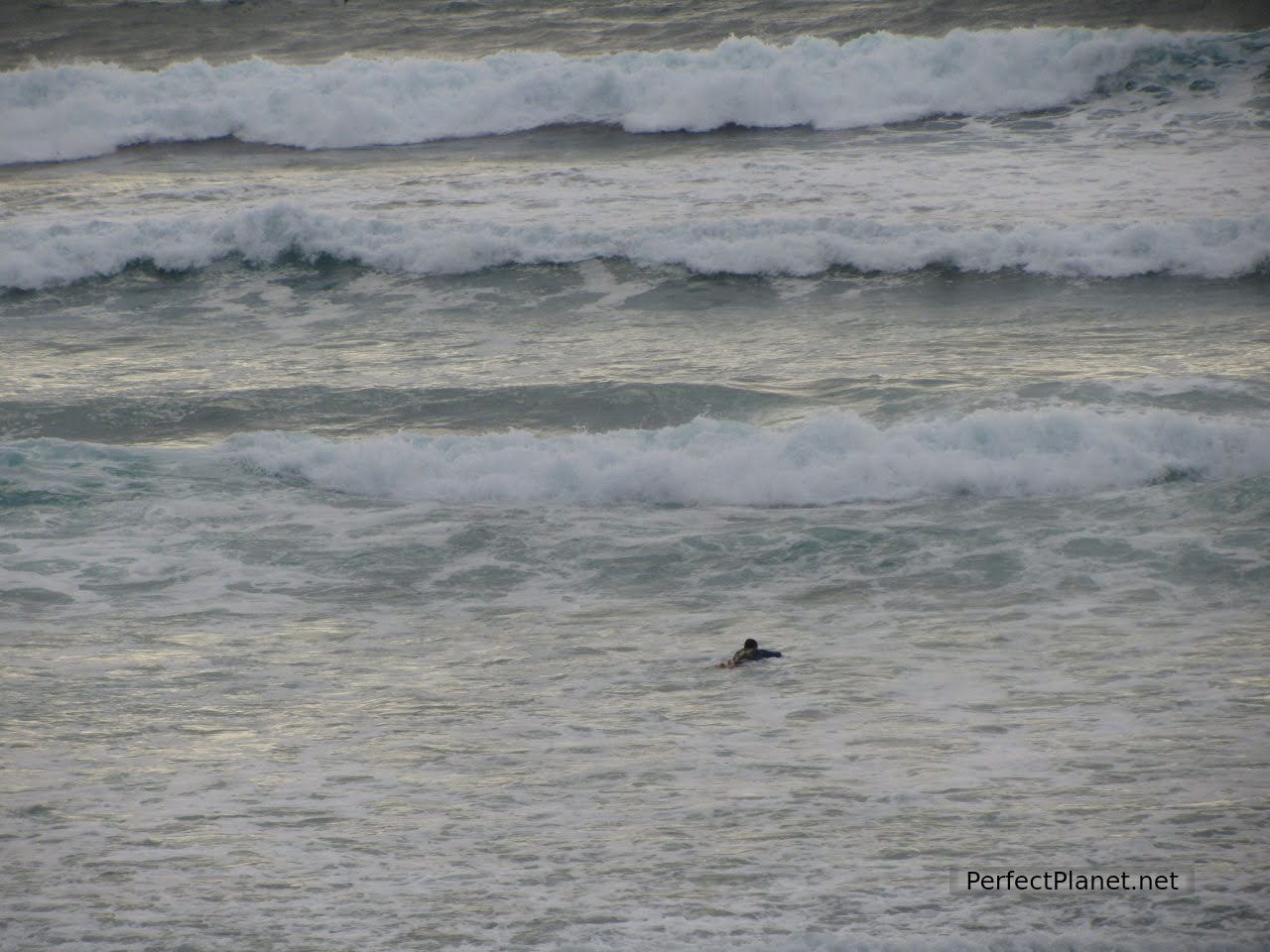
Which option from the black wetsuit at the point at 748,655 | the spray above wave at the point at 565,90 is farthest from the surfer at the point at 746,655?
the spray above wave at the point at 565,90

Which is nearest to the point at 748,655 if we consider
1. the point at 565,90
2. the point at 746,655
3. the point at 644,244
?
the point at 746,655

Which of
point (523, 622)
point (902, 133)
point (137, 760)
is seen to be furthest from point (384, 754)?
point (902, 133)

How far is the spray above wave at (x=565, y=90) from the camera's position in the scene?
24453mm

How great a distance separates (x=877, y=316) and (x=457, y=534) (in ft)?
23.8

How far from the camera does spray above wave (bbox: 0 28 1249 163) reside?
2445 cm

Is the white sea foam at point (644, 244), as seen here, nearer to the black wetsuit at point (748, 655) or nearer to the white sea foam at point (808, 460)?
the white sea foam at point (808, 460)

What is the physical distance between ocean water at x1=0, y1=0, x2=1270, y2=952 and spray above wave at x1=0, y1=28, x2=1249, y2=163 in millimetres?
99

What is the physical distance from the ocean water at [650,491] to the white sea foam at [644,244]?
0.21 feet

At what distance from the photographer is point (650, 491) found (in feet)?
43.0

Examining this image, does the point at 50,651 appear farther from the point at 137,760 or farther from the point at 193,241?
the point at 193,241

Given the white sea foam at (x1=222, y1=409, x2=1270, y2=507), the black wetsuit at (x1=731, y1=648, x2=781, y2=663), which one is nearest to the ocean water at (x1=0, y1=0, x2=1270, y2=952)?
the white sea foam at (x1=222, y1=409, x2=1270, y2=507)

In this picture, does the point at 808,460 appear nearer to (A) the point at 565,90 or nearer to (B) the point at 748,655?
(B) the point at 748,655

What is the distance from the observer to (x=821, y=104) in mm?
24672

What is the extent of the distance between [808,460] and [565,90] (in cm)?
1465
